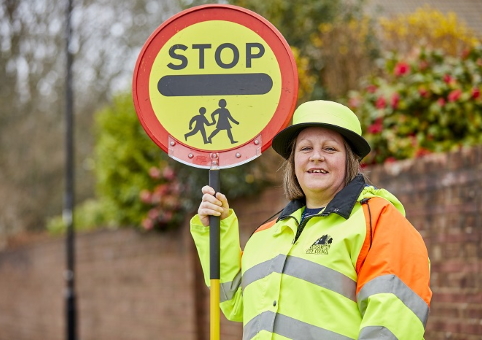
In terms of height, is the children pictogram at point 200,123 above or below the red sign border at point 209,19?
below

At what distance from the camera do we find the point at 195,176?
938 centimetres

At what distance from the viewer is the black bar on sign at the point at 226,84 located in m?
3.70

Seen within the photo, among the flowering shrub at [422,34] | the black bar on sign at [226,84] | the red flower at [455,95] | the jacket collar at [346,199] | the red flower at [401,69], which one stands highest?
the flowering shrub at [422,34]

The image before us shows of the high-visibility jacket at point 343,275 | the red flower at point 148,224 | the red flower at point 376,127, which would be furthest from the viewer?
the red flower at point 148,224

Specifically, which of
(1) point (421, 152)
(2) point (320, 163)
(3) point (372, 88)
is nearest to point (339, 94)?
(3) point (372, 88)

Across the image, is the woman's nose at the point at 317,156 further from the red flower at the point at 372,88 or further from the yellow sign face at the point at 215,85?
the red flower at the point at 372,88

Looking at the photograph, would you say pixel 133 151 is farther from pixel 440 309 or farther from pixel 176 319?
pixel 440 309

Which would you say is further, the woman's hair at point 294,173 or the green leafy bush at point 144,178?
the green leafy bush at point 144,178

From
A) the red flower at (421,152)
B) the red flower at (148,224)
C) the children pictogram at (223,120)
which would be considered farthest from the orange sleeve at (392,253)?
the red flower at (148,224)

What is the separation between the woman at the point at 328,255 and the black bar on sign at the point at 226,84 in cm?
31

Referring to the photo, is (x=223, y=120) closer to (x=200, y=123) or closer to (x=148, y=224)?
(x=200, y=123)

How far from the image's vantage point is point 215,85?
12.2 ft

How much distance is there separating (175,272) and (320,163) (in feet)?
23.2

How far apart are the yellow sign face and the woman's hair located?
234 millimetres
